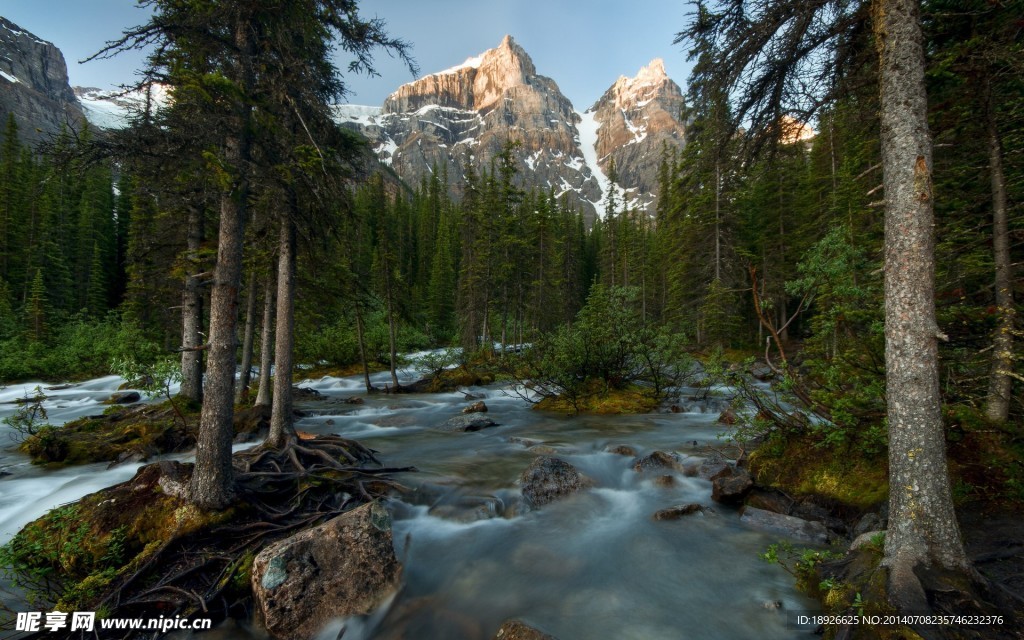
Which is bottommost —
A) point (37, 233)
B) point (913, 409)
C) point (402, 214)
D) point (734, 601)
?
point (734, 601)

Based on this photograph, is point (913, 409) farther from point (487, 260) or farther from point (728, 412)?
point (487, 260)

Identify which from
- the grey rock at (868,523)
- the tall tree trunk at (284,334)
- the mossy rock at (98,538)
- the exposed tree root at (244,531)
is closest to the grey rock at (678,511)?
the grey rock at (868,523)

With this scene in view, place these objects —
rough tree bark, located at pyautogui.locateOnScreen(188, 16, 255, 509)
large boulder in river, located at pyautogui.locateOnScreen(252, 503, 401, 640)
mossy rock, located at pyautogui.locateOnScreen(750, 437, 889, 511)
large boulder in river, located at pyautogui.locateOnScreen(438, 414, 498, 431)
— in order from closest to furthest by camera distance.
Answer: large boulder in river, located at pyautogui.locateOnScreen(252, 503, 401, 640), rough tree bark, located at pyautogui.locateOnScreen(188, 16, 255, 509), mossy rock, located at pyautogui.locateOnScreen(750, 437, 889, 511), large boulder in river, located at pyautogui.locateOnScreen(438, 414, 498, 431)

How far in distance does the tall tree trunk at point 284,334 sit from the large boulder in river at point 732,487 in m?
9.21

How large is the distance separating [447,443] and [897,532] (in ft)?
35.1

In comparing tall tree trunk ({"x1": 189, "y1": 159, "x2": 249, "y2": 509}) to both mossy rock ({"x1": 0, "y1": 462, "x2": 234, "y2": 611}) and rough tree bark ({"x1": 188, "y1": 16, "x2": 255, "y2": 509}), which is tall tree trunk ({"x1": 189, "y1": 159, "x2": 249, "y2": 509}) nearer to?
rough tree bark ({"x1": 188, "y1": 16, "x2": 255, "y2": 509})

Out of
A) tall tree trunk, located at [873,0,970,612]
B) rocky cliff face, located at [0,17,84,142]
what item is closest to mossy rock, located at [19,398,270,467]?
tall tree trunk, located at [873,0,970,612]

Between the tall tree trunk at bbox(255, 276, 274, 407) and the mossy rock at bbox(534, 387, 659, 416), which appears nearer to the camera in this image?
the tall tree trunk at bbox(255, 276, 274, 407)

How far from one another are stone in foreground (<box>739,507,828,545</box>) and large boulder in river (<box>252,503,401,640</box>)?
234 inches

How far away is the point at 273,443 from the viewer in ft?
30.9

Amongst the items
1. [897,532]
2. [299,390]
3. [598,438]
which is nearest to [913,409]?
[897,532]

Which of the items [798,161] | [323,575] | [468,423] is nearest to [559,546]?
[323,575]

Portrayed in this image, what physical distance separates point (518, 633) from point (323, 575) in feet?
8.22

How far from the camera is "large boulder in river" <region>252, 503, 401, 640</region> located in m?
4.90
